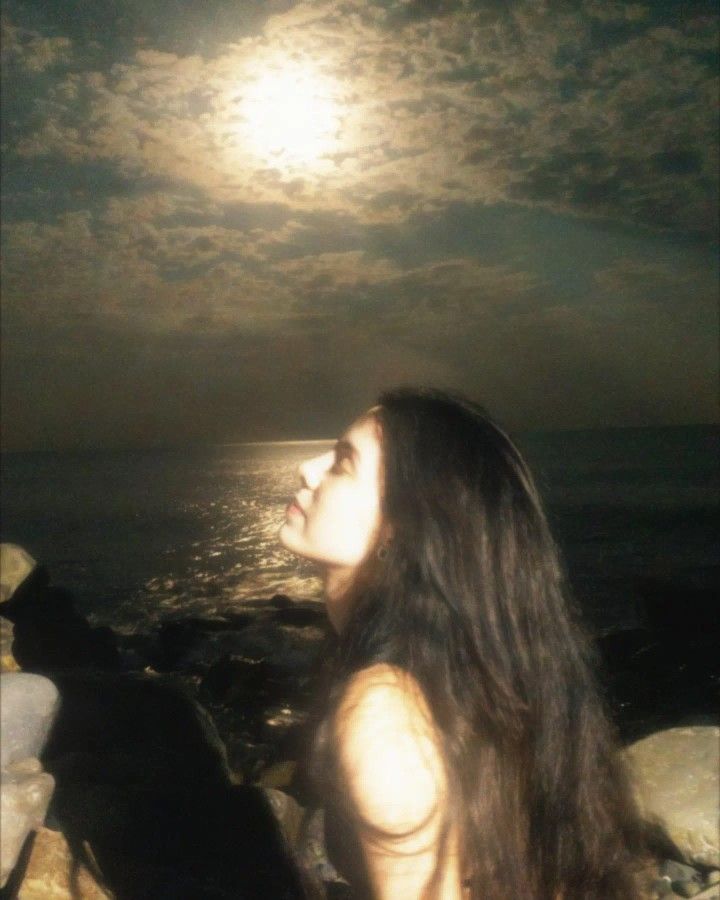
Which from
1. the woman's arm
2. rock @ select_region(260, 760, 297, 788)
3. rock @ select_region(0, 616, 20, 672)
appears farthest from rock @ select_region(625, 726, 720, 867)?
rock @ select_region(0, 616, 20, 672)

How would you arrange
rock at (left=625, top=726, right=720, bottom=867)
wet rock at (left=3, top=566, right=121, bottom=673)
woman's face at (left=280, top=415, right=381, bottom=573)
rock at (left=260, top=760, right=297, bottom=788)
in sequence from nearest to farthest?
woman's face at (left=280, top=415, right=381, bottom=573) < rock at (left=625, top=726, right=720, bottom=867) < rock at (left=260, top=760, right=297, bottom=788) < wet rock at (left=3, top=566, right=121, bottom=673)

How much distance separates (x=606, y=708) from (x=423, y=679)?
1.07 metres

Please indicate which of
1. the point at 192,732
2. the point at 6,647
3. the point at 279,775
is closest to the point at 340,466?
the point at 192,732

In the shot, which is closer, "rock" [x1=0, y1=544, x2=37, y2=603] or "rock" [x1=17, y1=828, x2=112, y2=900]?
"rock" [x1=17, y1=828, x2=112, y2=900]

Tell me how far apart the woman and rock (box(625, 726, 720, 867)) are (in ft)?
11.1

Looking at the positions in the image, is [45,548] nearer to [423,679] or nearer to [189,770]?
[189,770]

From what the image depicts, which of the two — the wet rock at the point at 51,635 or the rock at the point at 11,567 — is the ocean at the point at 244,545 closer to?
the wet rock at the point at 51,635

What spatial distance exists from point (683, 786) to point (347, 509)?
477 centimetres

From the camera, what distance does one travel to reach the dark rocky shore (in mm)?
4766

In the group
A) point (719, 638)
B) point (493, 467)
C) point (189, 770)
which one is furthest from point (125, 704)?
point (719, 638)

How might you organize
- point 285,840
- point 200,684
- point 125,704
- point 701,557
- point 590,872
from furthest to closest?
point 701,557, point 200,684, point 125,704, point 285,840, point 590,872

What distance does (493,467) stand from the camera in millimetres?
1912

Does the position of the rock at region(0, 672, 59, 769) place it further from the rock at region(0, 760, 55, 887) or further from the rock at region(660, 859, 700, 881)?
the rock at region(660, 859, 700, 881)

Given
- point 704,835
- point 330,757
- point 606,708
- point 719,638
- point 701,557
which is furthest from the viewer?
point 701,557
